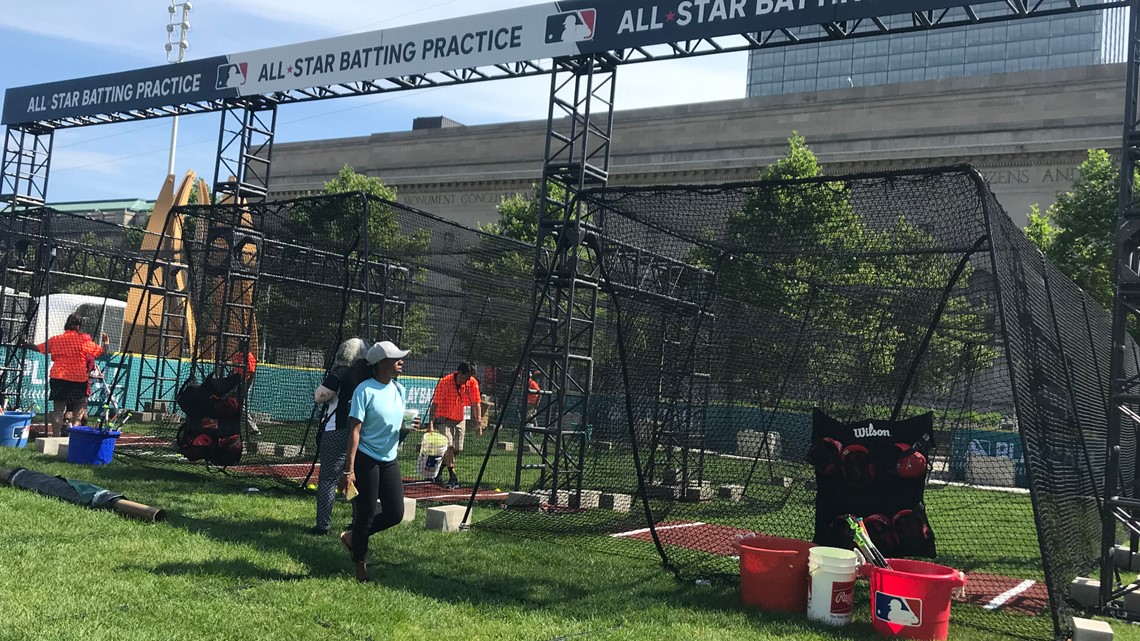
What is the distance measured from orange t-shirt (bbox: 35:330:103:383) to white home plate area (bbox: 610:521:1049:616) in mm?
8507

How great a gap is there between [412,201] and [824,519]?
131 feet

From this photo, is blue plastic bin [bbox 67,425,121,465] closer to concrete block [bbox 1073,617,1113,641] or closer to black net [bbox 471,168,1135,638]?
black net [bbox 471,168,1135,638]

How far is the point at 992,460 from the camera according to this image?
64.2ft

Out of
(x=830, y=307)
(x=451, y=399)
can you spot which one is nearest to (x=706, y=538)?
(x=451, y=399)

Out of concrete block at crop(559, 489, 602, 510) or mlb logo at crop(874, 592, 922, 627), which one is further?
concrete block at crop(559, 489, 602, 510)

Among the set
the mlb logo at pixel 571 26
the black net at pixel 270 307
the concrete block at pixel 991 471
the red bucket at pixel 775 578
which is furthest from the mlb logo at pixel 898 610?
the concrete block at pixel 991 471

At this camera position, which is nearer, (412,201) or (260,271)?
(260,271)

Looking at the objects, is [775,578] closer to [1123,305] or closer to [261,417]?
[1123,305]

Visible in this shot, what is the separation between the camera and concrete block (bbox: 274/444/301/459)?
1437cm

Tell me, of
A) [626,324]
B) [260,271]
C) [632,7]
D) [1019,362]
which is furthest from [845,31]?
[260,271]

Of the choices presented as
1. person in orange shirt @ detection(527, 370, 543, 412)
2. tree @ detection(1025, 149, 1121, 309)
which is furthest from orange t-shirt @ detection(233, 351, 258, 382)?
tree @ detection(1025, 149, 1121, 309)

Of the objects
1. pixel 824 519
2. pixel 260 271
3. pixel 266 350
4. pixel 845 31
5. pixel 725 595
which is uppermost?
pixel 845 31

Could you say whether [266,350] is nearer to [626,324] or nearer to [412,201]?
[626,324]

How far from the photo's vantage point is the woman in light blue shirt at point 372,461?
22.8 ft
